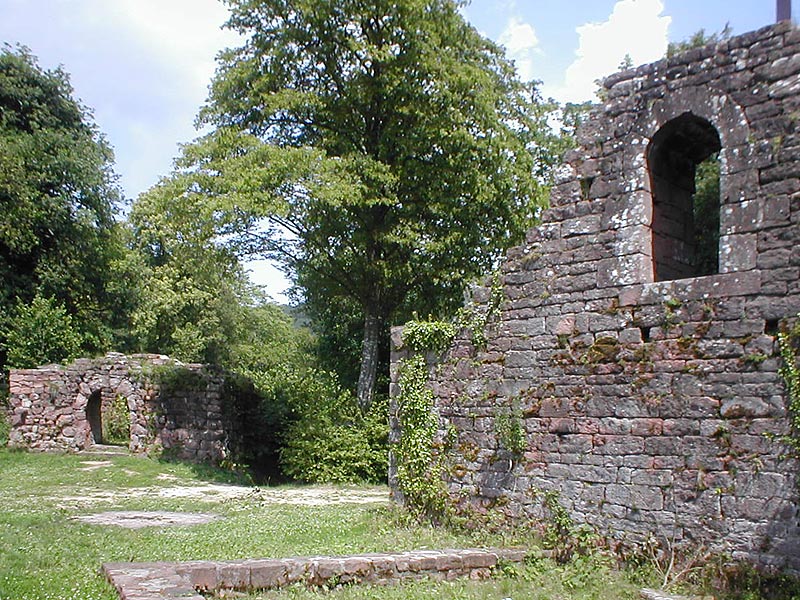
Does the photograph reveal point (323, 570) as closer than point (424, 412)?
Yes

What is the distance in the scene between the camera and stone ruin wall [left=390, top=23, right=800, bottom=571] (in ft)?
23.3

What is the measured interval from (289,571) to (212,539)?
247 centimetres

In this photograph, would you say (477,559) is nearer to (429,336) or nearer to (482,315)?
(482,315)

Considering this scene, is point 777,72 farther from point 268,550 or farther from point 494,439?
point 268,550

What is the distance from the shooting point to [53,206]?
82.8ft

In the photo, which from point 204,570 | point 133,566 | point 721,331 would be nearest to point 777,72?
point 721,331

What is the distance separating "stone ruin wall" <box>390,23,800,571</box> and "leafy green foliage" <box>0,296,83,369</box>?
17.2 metres

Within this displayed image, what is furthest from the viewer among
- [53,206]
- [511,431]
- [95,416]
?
[53,206]

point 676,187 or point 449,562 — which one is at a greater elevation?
point 676,187

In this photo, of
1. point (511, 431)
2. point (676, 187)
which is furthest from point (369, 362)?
point (676, 187)

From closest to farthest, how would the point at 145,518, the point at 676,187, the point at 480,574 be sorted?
1. the point at 480,574
2. the point at 676,187
3. the point at 145,518

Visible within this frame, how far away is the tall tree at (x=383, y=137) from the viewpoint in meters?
18.4

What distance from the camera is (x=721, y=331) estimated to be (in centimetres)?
737

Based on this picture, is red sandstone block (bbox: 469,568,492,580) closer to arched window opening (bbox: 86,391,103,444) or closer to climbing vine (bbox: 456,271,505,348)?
climbing vine (bbox: 456,271,505,348)
